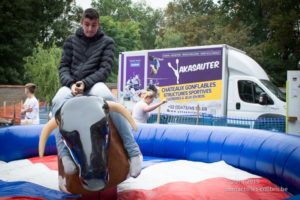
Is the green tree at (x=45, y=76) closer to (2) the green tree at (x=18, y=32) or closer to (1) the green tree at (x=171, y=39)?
(2) the green tree at (x=18, y=32)

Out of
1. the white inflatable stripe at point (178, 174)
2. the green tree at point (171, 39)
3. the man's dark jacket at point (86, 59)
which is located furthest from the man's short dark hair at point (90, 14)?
the green tree at point (171, 39)

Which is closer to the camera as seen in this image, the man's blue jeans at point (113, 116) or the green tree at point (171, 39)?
the man's blue jeans at point (113, 116)

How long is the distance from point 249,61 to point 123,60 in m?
4.68

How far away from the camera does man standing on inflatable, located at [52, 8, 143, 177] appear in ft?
12.4

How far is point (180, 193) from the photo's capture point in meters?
4.01

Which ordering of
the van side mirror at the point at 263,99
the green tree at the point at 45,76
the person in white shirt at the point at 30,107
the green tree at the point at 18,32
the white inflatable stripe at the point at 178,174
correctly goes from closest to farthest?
the white inflatable stripe at the point at 178,174
the person in white shirt at the point at 30,107
the van side mirror at the point at 263,99
the green tree at the point at 45,76
the green tree at the point at 18,32

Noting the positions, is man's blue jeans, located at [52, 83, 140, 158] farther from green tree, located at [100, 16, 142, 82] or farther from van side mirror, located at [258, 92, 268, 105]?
green tree, located at [100, 16, 142, 82]

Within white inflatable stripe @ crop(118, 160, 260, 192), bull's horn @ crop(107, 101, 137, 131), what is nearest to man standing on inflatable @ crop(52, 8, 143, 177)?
bull's horn @ crop(107, 101, 137, 131)

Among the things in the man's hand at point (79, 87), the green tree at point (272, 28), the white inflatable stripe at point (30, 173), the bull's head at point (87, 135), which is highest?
the green tree at point (272, 28)

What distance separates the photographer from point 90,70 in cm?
391

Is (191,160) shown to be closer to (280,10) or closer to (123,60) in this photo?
(123,60)

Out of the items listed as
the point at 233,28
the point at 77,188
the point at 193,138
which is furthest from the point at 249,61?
the point at 233,28

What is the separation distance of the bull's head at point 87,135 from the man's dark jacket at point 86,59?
505 mm

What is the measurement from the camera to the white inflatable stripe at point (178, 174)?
4.42m
